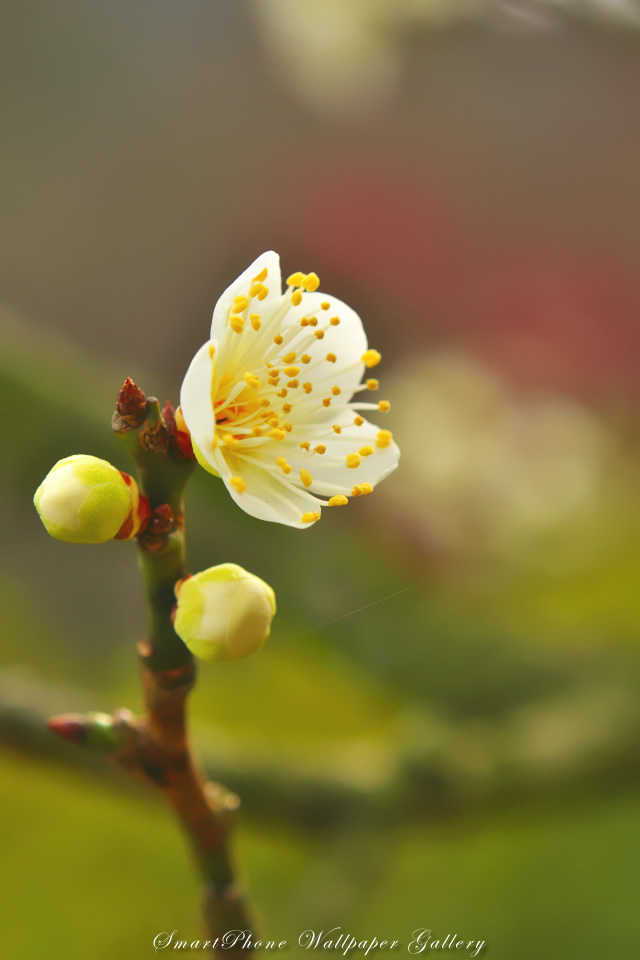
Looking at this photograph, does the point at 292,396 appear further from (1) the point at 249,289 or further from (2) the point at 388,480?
(2) the point at 388,480

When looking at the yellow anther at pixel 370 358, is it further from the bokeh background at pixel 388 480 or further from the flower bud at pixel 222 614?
the bokeh background at pixel 388 480

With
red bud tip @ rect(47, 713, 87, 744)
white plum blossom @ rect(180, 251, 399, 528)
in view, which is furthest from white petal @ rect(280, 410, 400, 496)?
red bud tip @ rect(47, 713, 87, 744)

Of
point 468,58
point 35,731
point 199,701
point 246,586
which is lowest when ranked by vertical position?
point 199,701

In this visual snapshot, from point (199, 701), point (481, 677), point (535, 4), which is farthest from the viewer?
point (199, 701)

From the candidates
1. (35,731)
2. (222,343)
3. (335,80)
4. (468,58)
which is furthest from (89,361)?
(468,58)

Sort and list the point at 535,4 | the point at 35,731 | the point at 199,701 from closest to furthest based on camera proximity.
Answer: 1. the point at 35,731
2. the point at 535,4
3. the point at 199,701

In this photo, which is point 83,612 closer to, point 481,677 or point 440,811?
point 481,677

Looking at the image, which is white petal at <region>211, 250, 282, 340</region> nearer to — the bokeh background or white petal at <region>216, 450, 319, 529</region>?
white petal at <region>216, 450, 319, 529</region>
